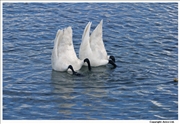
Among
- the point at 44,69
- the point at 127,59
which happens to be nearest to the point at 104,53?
the point at 127,59

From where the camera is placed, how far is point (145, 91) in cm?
1866

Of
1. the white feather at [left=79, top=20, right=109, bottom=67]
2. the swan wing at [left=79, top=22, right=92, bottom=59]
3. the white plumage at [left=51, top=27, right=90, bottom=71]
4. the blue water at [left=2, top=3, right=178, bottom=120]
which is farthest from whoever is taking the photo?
the white feather at [left=79, top=20, right=109, bottom=67]

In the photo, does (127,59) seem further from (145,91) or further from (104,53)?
(145,91)

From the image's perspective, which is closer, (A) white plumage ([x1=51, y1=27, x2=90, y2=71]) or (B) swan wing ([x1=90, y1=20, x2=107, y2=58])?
(A) white plumage ([x1=51, y1=27, x2=90, y2=71])

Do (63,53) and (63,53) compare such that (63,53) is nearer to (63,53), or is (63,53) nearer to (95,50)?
(63,53)

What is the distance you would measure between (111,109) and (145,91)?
185cm

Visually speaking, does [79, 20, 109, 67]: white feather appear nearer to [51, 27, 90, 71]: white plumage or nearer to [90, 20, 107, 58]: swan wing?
[90, 20, 107, 58]: swan wing

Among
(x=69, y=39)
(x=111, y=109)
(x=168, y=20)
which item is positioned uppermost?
(x=168, y=20)

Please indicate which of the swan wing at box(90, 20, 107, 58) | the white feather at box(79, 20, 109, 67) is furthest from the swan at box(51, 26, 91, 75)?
the swan wing at box(90, 20, 107, 58)

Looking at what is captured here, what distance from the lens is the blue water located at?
17312 millimetres

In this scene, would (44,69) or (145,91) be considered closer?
(145,91)

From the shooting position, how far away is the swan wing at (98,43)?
20.7 metres

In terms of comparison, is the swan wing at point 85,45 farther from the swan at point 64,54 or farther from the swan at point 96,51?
the swan at point 64,54

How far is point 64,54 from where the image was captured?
2016 cm
